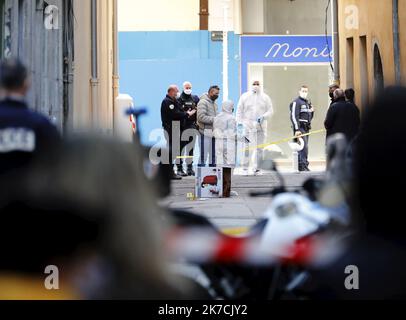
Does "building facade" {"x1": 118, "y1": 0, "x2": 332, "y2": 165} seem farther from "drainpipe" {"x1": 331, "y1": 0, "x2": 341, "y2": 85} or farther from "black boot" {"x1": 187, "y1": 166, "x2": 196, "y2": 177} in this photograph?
"black boot" {"x1": 187, "y1": 166, "x2": 196, "y2": 177}

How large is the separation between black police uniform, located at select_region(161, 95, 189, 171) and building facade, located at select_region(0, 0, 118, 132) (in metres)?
1.22

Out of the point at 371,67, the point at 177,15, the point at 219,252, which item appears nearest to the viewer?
the point at 219,252

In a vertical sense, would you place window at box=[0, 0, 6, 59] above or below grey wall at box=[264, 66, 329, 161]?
below

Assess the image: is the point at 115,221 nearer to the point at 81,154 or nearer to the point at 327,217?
the point at 81,154

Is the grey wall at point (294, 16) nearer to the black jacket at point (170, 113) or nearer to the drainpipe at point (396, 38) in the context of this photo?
the black jacket at point (170, 113)

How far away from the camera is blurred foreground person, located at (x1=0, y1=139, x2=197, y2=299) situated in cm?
334

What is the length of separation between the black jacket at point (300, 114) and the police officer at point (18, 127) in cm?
1759

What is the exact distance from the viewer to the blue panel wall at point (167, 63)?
2748cm

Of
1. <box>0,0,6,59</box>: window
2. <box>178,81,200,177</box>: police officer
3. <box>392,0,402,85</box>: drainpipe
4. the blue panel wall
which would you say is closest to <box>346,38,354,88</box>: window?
<box>178,81,200,177</box>: police officer

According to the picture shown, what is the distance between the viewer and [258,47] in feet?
87.5

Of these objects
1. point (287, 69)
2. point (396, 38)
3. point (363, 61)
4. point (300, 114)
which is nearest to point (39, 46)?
point (396, 38)
